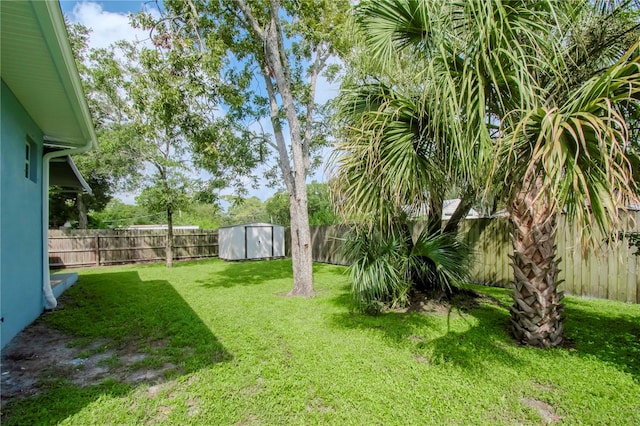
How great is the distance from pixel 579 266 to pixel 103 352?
753 cm

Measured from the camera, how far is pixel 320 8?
299 inches

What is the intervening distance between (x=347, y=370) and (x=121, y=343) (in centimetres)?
279

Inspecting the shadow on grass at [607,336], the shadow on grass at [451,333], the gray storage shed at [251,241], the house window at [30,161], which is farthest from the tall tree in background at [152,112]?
the shadow on grass at [607,336]

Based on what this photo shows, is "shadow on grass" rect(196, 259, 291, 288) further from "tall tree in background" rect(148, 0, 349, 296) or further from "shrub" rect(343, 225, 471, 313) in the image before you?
"shrub" rect(343, 225, 471, 313)

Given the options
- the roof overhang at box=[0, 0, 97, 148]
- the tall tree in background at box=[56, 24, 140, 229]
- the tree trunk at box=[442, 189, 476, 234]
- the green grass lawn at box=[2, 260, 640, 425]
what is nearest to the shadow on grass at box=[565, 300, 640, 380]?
the green grass lawn at box=[2, 260, 640, 425]

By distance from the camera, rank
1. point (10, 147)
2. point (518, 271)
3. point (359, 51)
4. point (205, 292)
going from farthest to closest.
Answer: point (205, 292) → point (359, 51) → point (10, 147) → point (518, 271)

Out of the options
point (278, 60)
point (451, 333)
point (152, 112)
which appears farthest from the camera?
point (278, 60)

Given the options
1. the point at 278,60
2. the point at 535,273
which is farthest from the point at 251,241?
the point at 535,273

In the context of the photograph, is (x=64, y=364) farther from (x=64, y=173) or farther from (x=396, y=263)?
(x=64, y=173)

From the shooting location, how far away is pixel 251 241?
14.3 m

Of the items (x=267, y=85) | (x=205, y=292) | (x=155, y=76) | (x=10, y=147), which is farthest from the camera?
(x=267, y=85)

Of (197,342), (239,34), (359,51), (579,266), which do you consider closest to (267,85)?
(239,34)

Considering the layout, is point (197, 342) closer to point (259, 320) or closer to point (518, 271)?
point (259, 320)

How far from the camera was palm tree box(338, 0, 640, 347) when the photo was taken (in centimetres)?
211
